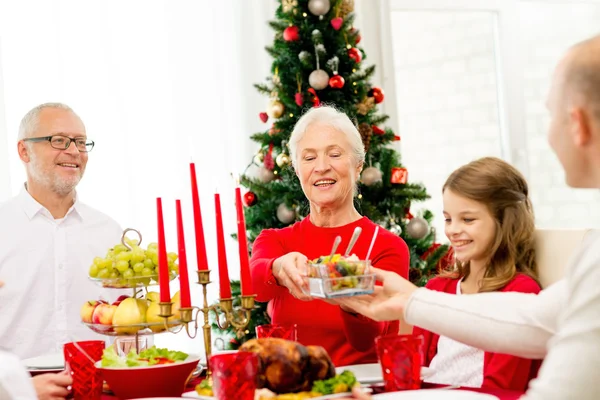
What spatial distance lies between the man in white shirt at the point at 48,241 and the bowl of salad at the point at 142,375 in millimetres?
1408

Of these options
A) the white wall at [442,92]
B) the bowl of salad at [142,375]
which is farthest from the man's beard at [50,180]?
the white wall at [442,92]

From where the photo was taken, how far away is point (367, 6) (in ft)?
15.6

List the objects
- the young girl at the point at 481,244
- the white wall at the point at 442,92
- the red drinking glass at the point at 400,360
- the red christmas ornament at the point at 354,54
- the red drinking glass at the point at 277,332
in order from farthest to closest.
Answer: the white wall at the point at 442,92 → the red christmas ornament at the point at 354,54 → the young girl at the point at 481,244 → the red drinking glass at the point at 277,332 → the red drinking glass at the point at 400,360

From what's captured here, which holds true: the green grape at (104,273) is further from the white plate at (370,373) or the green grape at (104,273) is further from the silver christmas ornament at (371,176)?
the silver christmas ornament at (371,176)

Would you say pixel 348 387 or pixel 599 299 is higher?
pixel 599 299

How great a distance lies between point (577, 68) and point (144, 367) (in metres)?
1.01

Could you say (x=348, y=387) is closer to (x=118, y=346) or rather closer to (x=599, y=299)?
(x=599, y=299)

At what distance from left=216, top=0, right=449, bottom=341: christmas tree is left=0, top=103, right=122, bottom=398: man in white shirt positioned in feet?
2.73

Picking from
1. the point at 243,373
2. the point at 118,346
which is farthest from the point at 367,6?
the point at 243,373

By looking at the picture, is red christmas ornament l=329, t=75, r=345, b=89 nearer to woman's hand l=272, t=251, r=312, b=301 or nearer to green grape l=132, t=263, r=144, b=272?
woman's hand l=272, t=251, r=312, b=301

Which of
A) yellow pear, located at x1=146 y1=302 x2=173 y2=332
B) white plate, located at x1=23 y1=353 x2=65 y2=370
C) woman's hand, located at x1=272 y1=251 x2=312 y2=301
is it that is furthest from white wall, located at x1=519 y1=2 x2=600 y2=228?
yellow pear, located at x1=146 y1=302 x2=173 y2=332

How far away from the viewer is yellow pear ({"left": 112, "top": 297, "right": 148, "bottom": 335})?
1748mm

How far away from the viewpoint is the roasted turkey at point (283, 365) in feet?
4.62

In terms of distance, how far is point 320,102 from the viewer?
12.3 ft
